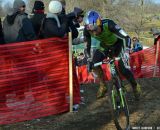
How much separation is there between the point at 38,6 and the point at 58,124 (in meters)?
2.45

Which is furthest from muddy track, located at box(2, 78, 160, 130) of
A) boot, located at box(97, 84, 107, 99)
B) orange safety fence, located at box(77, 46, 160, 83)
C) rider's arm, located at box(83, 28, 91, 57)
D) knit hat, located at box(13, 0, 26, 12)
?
orange safety fence, located at box(77, 46, 160, 83)

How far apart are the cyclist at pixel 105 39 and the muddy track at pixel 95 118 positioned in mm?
417

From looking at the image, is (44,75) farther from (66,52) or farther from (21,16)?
(21,16)

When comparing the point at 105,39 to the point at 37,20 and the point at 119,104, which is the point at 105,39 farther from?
the point at 119,104

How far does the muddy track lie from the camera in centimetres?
717

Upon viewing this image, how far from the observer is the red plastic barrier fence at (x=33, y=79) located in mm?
7289

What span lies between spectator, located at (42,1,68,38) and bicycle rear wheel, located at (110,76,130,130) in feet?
5.41

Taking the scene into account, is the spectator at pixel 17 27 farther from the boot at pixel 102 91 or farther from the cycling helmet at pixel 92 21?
the boot at pixel 102 91

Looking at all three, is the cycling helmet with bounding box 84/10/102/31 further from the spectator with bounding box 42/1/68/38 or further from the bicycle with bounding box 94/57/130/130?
the spectator with bounding box 42/1/68/38

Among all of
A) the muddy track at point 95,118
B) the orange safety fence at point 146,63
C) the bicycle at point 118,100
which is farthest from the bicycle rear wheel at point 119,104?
the orange safety fence at point 146,63

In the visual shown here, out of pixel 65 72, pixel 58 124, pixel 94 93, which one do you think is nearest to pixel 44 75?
pixel 65 72

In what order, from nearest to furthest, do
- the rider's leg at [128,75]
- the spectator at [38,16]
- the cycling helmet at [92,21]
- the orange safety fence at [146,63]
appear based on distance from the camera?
the cycling helmet at [92,21], the spectator at [38,16], the rider's leg at [128,75], the orange safety fence at [146,63]

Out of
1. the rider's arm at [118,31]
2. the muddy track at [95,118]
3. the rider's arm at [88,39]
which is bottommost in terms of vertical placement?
the muddy track at [95,118]

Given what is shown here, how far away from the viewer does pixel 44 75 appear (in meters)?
7.75
